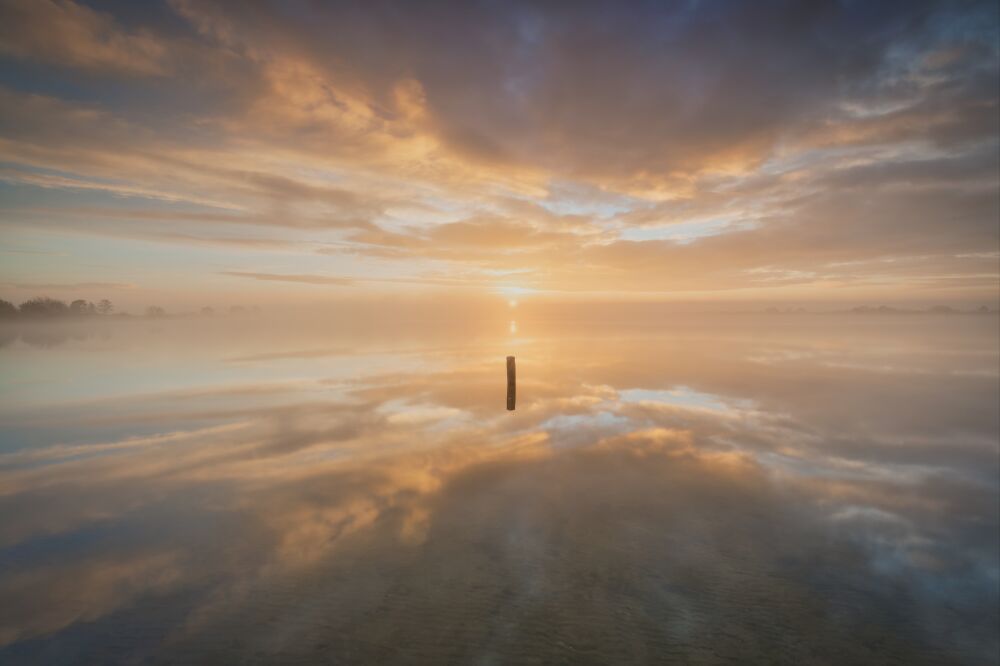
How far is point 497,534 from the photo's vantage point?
40.4ft

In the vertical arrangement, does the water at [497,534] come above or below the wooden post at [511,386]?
below

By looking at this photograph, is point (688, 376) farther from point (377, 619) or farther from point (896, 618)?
point (377, 619)

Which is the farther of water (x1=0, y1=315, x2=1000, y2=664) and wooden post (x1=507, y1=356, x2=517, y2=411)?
wooden post (x1=507, y1=356, x2=517, y2=411)

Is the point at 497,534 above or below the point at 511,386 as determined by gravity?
below

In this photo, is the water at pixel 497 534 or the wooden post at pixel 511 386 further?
the wooden post at pixel 511 386

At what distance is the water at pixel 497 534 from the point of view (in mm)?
8477

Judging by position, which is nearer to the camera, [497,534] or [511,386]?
[497,534]

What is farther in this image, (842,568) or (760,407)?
(760,407)

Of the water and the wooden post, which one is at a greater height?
the wooden post

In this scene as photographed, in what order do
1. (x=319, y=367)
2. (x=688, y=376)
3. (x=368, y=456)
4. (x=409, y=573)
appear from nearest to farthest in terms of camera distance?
(x=409, y=573)
(x=368, y=456)
(x=688, y=376)
(x=319, y=367)

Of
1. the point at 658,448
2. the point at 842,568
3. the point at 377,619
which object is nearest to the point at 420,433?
the point at 658,448

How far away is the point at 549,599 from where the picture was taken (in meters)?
9.50

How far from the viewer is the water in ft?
→ 27.8

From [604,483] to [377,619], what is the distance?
957cm
